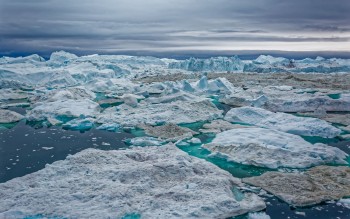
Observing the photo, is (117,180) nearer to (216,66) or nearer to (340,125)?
(340,125)

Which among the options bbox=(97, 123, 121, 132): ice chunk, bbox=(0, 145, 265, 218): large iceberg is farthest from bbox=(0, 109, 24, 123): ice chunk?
bbox=(0, 145, 265, 218): large iceberg

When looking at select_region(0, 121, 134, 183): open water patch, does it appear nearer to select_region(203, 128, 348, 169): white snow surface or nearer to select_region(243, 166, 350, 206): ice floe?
select_region(203, 128, 348, 169): white snow surface

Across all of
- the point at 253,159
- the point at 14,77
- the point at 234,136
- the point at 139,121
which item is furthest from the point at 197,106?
the point at 14,77

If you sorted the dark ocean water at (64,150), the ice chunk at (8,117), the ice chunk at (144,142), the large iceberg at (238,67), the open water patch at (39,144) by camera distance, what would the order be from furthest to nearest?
the large iceberg at (238,67), the ice chunk at (8,117), the ice chunk at (144,142), the open water patch at (39,144), the dark ocean water at (64,150)

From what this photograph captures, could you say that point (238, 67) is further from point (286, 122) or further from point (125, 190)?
point (125, 190)

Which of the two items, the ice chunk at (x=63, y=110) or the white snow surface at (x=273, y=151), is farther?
the ice chunk at (x=63, y=110)

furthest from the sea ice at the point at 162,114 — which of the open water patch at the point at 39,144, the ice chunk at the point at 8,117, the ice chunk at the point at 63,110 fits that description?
the ice chunk at the point at 8,117

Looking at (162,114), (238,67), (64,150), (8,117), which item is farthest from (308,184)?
(238,67)

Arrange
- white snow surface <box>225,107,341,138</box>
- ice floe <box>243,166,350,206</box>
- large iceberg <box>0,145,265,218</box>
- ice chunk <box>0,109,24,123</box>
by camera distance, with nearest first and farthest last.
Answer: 1. large iceberg <box>0,145,265,218</box>
2. ice floe <box>243,166,350,206</box>
3. white snow surface <box>225,107,341,138</box>
4. ice chunk <box>0,109,24,123</box>

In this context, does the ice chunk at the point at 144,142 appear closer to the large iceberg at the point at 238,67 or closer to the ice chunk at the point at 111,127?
the ice chunk at the point at 111,127
